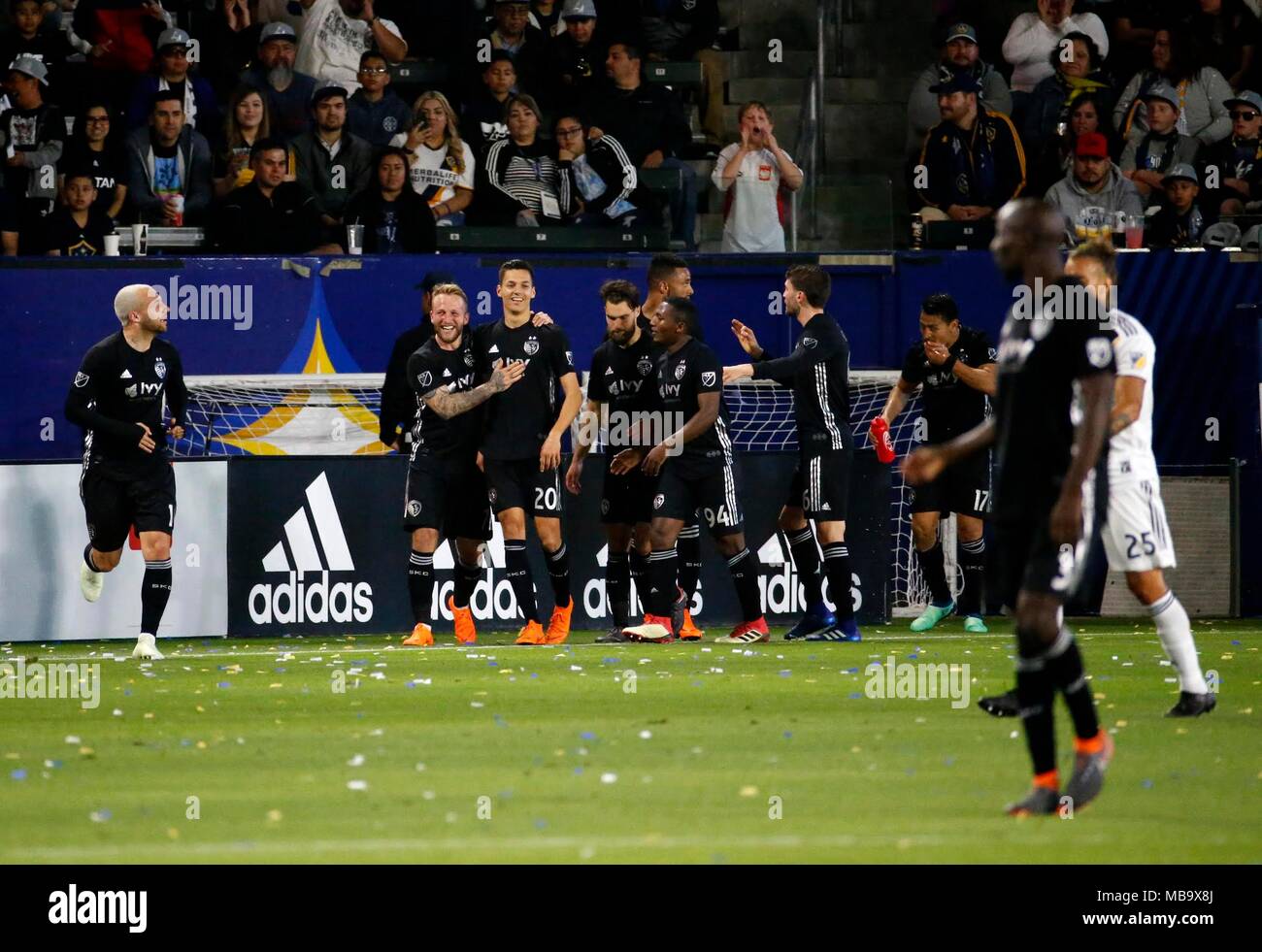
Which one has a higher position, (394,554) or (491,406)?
(491,406)

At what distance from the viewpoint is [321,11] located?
2047 centimetres

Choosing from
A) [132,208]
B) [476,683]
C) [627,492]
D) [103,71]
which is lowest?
[476,683]

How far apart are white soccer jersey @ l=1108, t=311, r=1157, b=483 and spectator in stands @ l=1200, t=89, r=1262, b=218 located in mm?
10837

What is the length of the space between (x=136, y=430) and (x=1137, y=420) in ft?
22.8

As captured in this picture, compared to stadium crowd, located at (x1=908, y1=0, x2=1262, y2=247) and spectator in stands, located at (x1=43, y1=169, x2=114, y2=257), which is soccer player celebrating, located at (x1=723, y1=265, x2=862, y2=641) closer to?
stadium crowd, located at (x1=908, y1=0, x2=1262, y2=247)

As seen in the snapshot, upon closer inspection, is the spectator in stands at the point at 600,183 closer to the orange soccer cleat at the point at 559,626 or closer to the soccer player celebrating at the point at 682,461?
the soccer player celebrating at the point at 682,461

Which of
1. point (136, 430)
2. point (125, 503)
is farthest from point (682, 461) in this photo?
point (125, 503)

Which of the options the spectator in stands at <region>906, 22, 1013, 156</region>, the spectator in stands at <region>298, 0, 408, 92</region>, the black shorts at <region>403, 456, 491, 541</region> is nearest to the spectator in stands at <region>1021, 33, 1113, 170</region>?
the spectator in stands at <region>906, 22, 1013, 156</region>

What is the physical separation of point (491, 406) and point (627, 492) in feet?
3.73

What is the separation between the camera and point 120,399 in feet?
45.0

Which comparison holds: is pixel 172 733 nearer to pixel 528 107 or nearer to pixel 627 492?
pixel 627 492

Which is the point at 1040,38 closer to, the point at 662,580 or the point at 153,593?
the point at 662,580

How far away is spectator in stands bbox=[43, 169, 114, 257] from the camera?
17922 mm

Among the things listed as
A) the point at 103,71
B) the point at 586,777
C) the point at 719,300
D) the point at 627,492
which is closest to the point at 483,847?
the point at 586,777
